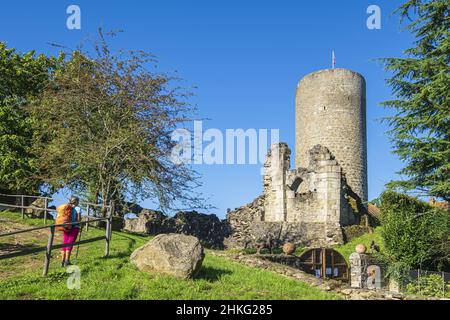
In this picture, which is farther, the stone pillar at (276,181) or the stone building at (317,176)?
the stone pillar at (276,181)

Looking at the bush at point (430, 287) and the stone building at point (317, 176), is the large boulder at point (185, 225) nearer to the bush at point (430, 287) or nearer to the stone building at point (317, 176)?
the stone building at point (317, 176)

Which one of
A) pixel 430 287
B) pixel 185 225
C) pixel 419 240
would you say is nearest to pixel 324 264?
pixel 419 240

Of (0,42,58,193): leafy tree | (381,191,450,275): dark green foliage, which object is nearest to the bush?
(381,191,450,275): dark green foliage

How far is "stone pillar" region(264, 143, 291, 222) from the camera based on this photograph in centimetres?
3159

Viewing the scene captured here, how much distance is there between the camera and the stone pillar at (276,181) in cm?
3159

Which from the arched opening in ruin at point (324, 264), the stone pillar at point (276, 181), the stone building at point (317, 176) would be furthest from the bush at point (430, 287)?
the stone pillar at point (276, 181)

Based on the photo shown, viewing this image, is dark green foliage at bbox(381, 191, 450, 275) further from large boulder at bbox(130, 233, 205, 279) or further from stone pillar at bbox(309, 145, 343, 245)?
large boulder at bbox(130, 233, 205, 279)

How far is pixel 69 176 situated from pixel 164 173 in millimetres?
4253

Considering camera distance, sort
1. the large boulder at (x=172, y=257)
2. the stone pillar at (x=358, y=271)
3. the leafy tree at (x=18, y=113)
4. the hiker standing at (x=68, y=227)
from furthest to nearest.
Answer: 1. the leafy tree at (x=18, y=113)
2. the stone pillar at (x=358, y=271)
3. the hiker standing at (x=68, y=227)
4. the large boulder at (x=172, y=257)

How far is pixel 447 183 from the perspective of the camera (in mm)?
16547

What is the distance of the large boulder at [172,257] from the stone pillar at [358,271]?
8.45m

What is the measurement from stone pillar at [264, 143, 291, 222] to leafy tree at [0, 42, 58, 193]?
560 inches

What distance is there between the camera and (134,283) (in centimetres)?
1035

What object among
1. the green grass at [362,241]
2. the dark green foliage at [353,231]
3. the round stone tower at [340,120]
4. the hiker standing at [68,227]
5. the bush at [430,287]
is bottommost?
the bush at [430,287]
